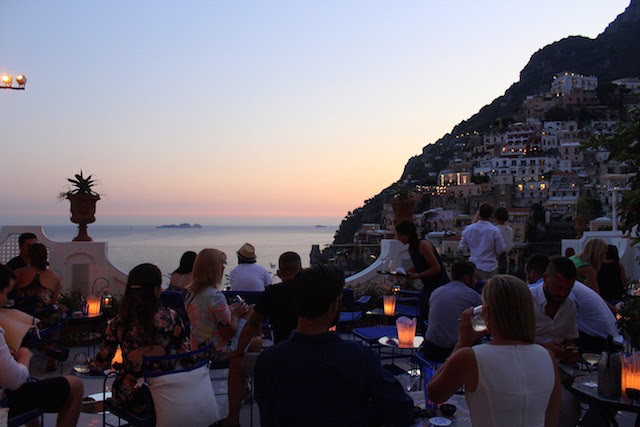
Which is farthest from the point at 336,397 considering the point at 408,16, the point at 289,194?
the point at 289,194

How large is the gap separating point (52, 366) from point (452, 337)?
3.98m

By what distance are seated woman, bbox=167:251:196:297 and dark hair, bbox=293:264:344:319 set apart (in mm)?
3211

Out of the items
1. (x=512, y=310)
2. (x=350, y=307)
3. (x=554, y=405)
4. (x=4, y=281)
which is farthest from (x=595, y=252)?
(x=4, y=281)

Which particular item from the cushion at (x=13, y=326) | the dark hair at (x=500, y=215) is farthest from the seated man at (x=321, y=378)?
the dark hair at (x=500, y=215)

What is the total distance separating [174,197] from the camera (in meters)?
32.8

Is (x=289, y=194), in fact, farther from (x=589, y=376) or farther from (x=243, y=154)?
(x=589, y=376)

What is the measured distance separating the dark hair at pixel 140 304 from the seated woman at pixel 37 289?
7.70ft

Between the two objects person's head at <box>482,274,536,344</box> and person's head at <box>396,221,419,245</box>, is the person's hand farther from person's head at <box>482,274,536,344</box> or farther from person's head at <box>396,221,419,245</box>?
person's head at <box>396,221,419,245</box>

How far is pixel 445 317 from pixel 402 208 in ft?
12.3

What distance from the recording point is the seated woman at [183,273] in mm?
4875

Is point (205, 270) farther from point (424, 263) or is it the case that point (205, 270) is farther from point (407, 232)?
point (424, 263)

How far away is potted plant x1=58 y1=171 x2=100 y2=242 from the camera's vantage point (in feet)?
23.5

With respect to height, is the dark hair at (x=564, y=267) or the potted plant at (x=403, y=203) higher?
the potted plant at (x=403, y=203)

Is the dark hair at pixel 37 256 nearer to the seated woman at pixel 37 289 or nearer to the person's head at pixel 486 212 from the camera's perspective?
the seated woman at pixel 37 289
